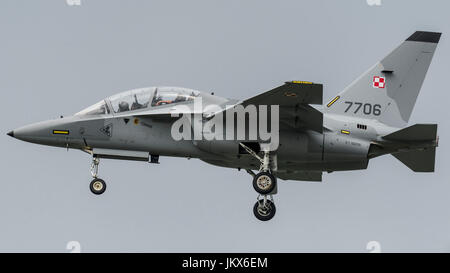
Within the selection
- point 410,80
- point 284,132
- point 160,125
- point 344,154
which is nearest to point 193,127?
point 160,125

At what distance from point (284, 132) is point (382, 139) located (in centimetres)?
269

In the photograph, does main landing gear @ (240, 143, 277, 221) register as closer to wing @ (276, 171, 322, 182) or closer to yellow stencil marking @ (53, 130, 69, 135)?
wing @ (276, 171, 322, 182)

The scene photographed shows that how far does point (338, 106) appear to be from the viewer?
24094mm

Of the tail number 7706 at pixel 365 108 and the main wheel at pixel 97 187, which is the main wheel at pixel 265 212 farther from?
the main wheel at pixel 97 187

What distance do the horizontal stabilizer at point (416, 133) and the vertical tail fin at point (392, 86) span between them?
4.11 ft

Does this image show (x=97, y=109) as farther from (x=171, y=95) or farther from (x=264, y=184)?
(x=264, y=184)

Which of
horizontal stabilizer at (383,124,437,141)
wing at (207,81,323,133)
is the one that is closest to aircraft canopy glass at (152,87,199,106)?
wing at (207,81,323,133)

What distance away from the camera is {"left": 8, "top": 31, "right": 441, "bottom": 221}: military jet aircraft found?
23078 mm

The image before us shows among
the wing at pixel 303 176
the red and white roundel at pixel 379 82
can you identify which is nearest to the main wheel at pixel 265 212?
the wing at pixel 303 176

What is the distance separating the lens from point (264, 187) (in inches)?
904

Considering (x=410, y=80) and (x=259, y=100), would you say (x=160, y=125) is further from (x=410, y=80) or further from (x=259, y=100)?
(x=410, y=80)

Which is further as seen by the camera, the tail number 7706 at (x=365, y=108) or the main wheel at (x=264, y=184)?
the tail number 7706 at (x=365, y=108)

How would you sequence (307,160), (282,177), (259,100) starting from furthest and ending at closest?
(282,177) < (307,160) < (259,100)

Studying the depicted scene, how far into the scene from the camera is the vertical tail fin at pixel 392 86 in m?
24.0
